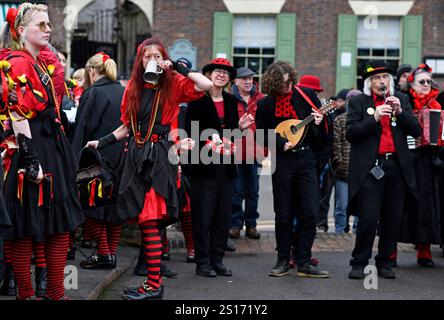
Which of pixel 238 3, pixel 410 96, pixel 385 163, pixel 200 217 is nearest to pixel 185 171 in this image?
pixel 200 217

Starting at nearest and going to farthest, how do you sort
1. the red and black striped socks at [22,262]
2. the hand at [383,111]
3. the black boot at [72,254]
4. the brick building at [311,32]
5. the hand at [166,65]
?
the red and black striped socks at [22,262]
the hand at [166,65]
the hand at [383,111]
the black boot at [72,254]
the brick building at [311,32]

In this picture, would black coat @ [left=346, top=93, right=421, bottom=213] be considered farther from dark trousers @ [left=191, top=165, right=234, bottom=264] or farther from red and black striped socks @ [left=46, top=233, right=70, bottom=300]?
red and black striped socks @ [left=46, top=233, right=70, bottom=300]

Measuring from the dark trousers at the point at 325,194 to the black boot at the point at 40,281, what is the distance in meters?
5.77

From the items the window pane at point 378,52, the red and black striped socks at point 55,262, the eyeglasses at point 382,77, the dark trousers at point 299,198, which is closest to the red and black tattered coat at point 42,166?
the red and black striped socks at point 55,262

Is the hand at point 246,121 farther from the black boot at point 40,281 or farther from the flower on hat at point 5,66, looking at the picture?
the flower on hat at point 5,66

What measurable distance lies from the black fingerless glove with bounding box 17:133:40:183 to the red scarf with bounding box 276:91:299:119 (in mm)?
3182

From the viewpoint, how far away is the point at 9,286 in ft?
23.0

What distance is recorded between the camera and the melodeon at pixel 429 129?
9.08 m

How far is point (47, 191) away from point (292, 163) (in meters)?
3.02

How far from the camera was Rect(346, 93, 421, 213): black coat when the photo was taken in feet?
27.9

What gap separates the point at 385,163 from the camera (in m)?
8.59

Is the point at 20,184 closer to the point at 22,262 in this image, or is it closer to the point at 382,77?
the point at 22,262

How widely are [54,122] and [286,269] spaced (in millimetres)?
3193

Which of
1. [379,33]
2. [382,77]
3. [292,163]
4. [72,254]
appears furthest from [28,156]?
[379,33]
